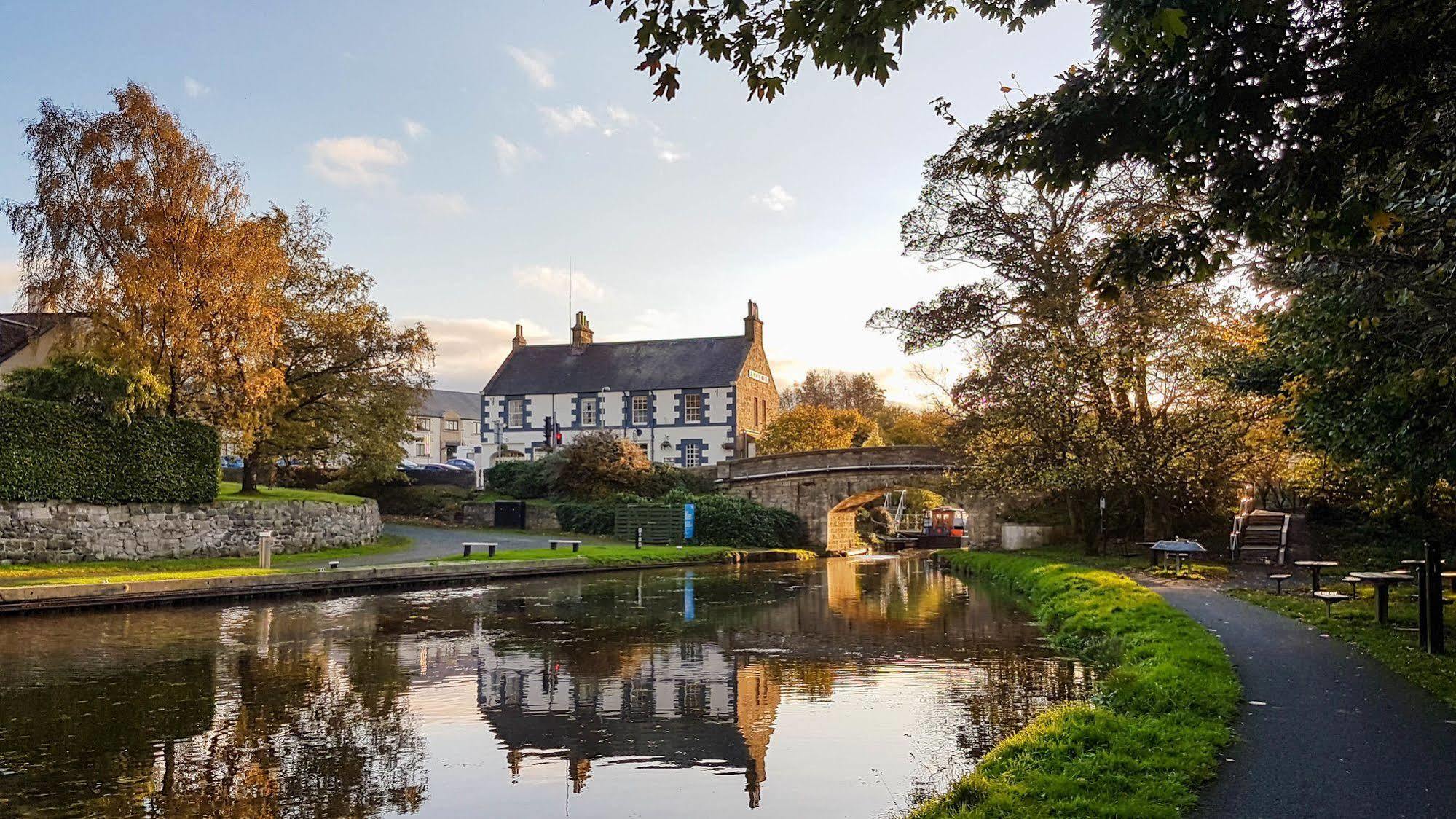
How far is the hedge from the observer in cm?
1988

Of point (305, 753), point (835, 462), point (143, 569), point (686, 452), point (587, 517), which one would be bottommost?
point (305, 753)

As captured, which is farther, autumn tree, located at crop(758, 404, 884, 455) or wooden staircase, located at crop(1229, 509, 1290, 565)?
autumn tree, located at crop(758, 404, 884, 455)

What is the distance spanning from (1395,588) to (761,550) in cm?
2102

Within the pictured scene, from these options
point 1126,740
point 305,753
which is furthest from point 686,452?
point 1126,740

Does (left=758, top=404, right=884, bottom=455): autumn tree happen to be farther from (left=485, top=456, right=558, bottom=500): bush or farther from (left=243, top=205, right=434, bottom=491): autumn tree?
(left=243, top=205, right=434, bottom=491): autumn tree

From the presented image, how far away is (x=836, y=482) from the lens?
132 ft

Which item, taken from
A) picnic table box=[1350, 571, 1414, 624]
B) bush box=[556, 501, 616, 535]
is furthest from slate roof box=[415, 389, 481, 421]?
picnic table box=[1350, 571, 1414, 624]

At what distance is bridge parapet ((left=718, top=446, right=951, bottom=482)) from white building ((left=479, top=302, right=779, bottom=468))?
10.2 meters

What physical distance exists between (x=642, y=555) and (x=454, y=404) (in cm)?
5520

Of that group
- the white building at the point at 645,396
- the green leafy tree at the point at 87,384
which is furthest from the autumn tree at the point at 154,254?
the white building at the point at 645,396

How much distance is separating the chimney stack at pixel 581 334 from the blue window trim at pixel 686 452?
337 inches

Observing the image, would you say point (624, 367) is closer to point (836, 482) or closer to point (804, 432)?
point (804, 432)

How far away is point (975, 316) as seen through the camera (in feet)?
93.4

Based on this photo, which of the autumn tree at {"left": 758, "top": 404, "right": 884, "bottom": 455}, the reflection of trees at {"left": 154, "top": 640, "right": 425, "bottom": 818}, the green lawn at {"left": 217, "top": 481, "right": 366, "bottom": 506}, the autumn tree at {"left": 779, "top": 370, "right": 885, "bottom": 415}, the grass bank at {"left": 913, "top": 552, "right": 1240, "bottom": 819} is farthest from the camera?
the autumn tree at {"left": 779, "top": 370, "right": 885, "bottom": 415}
